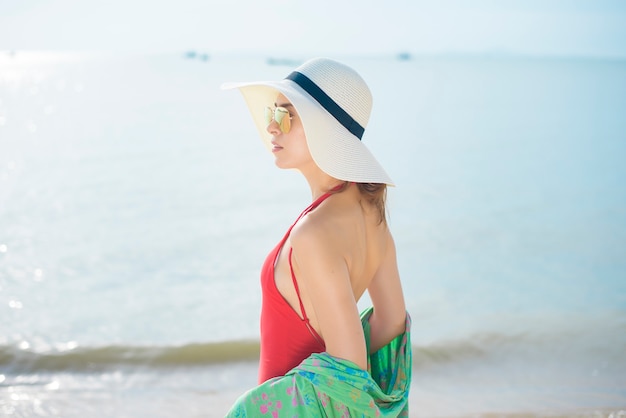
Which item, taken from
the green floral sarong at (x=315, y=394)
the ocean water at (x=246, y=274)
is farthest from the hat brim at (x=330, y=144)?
the ocean water at (x=246, y=274)

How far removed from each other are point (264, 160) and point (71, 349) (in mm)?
9188

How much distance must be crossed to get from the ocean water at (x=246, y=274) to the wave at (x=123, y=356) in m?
0.01

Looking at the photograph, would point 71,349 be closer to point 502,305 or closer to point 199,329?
point 199,329

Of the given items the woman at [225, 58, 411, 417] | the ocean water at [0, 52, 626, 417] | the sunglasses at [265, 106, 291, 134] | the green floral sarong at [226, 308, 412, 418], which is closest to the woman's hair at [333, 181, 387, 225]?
the woman at [225, 58, 411, 417]

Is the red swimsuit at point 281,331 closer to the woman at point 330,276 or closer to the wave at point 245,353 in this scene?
the woman at point 330,276

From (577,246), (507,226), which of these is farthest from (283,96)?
(507,226)

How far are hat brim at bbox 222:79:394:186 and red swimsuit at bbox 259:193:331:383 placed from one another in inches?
3.9

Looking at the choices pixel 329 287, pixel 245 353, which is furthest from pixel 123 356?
pixel 329 287

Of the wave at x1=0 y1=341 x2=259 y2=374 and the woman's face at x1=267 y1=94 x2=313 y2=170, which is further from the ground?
the woman's face at x1=267 y1=94 x2=313 y2=170

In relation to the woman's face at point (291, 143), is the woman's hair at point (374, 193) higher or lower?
→ lower

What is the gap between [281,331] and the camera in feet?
7.22

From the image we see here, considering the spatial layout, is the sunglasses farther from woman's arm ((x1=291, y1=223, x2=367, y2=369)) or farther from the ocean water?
the ocean water

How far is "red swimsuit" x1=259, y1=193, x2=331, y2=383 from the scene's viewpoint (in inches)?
84.4

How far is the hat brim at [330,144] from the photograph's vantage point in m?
2.14
